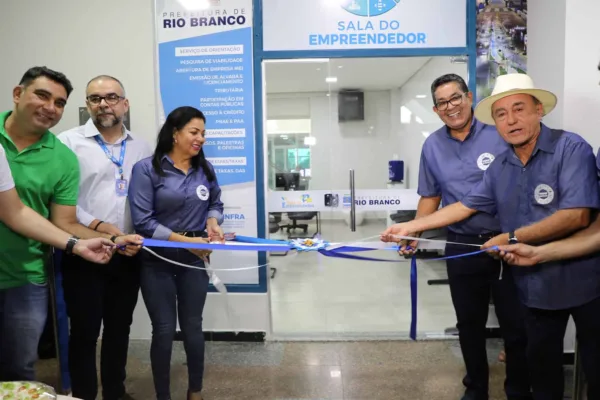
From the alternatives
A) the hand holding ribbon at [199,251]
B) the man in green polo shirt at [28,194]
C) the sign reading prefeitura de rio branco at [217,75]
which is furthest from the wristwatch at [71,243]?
the sign reading prefeitura de rio branco at [217,75]

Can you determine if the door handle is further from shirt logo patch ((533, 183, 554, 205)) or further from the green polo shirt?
the green polo shirt

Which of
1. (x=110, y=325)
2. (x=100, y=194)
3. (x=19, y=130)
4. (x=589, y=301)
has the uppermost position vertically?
(x=19, y=130)

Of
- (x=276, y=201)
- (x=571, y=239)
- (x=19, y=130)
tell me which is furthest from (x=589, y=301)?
(x=19, y=130)

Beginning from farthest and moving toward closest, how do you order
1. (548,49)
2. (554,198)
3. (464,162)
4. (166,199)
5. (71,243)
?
(548,49)
(464,162)
(166,199)
(71,243)
(554,198)

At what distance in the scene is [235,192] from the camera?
136 inches

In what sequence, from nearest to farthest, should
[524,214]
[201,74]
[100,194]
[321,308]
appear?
[524,214] → [100,194] → [201,74] → [321,308]

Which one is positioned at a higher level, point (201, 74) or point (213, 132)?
point (201, 74)

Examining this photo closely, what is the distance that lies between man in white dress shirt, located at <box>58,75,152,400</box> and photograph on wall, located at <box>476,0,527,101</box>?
256 centimetres

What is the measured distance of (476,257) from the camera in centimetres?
238

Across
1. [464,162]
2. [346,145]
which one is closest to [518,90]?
[464,162]

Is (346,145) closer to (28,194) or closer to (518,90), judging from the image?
(518,90)

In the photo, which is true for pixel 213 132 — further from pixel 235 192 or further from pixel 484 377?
pixel 484 377

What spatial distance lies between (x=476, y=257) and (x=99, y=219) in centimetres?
205

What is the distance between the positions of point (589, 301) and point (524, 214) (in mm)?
446
